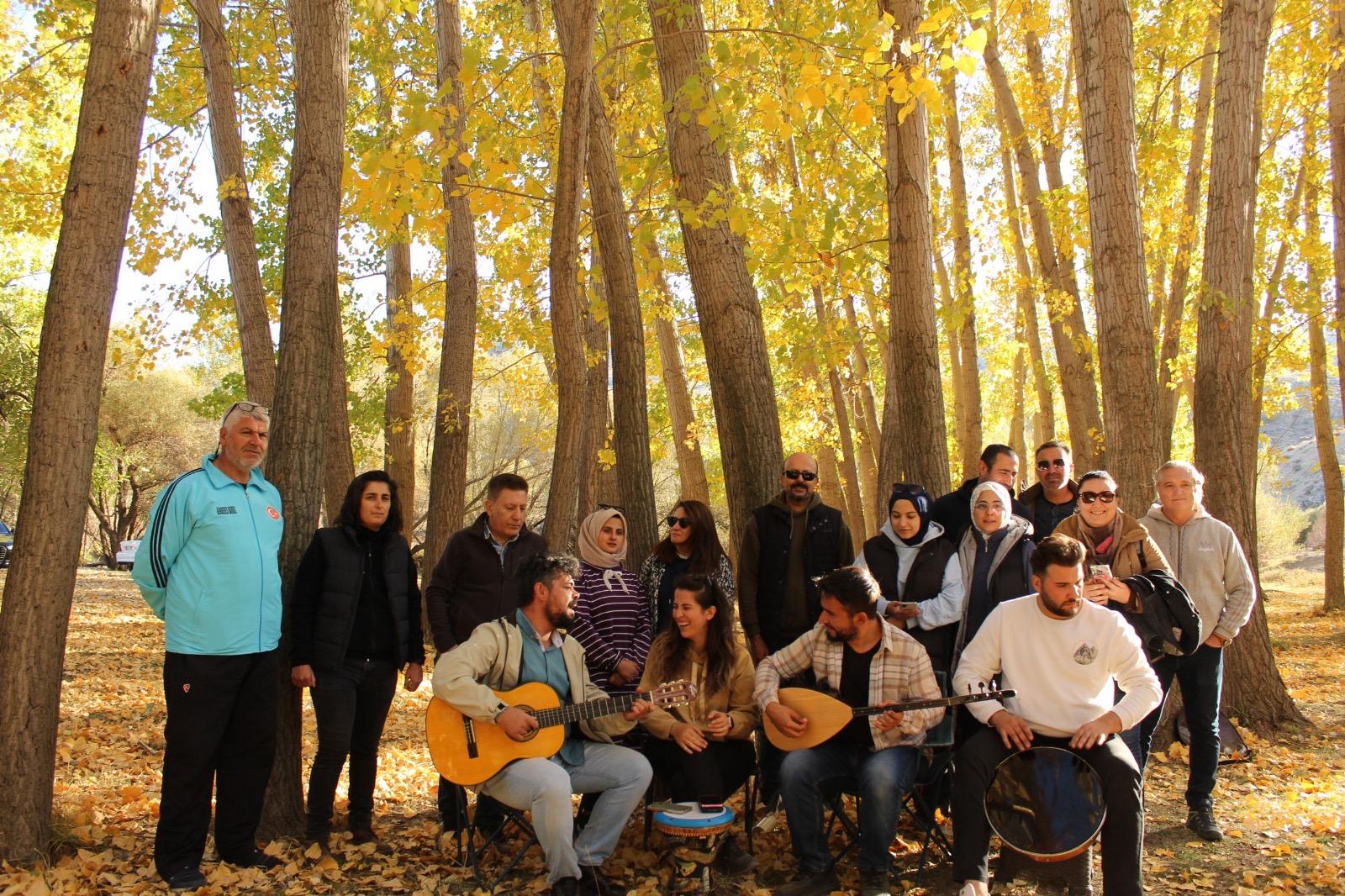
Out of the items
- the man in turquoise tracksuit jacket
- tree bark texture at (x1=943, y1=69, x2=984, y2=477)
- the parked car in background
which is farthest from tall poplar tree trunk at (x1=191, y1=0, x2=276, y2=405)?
the parked car in background

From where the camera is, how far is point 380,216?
6086 millimetres

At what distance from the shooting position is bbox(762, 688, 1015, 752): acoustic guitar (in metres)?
4.28

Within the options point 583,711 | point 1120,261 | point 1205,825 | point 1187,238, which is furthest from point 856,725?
point 1187,238

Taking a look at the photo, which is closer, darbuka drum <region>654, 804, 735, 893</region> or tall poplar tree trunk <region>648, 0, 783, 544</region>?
darbuka drum <region>654, 804, 735, 893</region>

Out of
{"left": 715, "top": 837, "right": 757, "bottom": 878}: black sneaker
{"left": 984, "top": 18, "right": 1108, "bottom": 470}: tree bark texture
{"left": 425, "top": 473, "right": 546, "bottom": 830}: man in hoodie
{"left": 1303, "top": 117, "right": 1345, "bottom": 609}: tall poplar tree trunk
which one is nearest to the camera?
Result: {"left": 715, "top": 837, "right": 757, "bottom": 878}: black sneaker

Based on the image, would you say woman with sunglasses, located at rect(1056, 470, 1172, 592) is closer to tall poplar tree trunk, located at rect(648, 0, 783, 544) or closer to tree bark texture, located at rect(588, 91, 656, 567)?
tall poplar tree trunk, located at rect(648, 0, 783, 544)

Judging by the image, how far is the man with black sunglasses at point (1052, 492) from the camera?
19.2ft

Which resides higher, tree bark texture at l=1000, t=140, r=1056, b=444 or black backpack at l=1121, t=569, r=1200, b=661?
tree bark texture at l=1000, t=140, r=1056, b=444

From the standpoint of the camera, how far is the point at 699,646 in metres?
4.76

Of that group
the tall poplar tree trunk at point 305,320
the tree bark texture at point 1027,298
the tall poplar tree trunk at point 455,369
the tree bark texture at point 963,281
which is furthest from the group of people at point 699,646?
the tree bark texture at point 1027,298

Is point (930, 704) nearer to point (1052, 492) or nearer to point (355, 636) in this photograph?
point (1052, 492)

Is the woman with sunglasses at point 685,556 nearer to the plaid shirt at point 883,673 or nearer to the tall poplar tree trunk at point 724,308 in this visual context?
the plaid shirt at point 883,673

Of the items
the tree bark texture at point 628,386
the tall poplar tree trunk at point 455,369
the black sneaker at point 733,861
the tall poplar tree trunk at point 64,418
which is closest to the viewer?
the tall poplar tree trunk at point 64,418

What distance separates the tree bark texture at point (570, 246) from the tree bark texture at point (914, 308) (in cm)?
218
